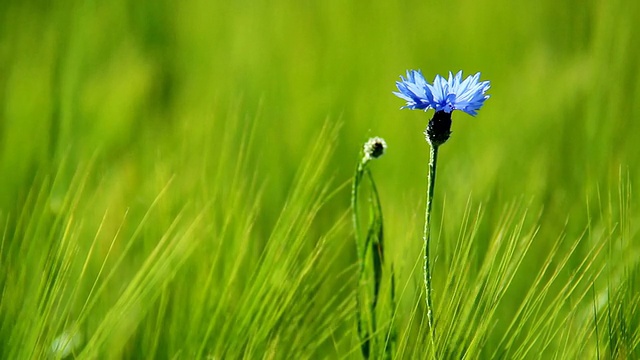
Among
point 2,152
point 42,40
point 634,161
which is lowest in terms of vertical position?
point 2,152

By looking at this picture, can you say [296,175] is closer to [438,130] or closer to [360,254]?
[360,254]

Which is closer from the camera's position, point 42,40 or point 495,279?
point 495,279

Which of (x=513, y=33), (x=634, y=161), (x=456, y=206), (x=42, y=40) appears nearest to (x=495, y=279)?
(x=456, y=206)

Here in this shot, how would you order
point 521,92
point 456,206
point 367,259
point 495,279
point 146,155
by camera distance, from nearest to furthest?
1. point 495,279
2. point 367,259
3. point 456,206
4. point 146,155
5. point 521,92

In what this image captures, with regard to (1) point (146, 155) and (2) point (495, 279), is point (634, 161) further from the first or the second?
(1) point (146, 155)

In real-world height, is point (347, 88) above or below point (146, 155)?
above

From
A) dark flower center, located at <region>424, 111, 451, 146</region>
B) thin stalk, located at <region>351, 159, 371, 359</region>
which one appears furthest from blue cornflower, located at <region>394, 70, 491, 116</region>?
thin stalk, located at <region>351, 159, 371, 359</region>

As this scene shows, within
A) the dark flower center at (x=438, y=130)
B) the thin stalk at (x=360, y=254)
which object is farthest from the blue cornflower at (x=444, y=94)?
the thin stalk at (x=360, y=254)
